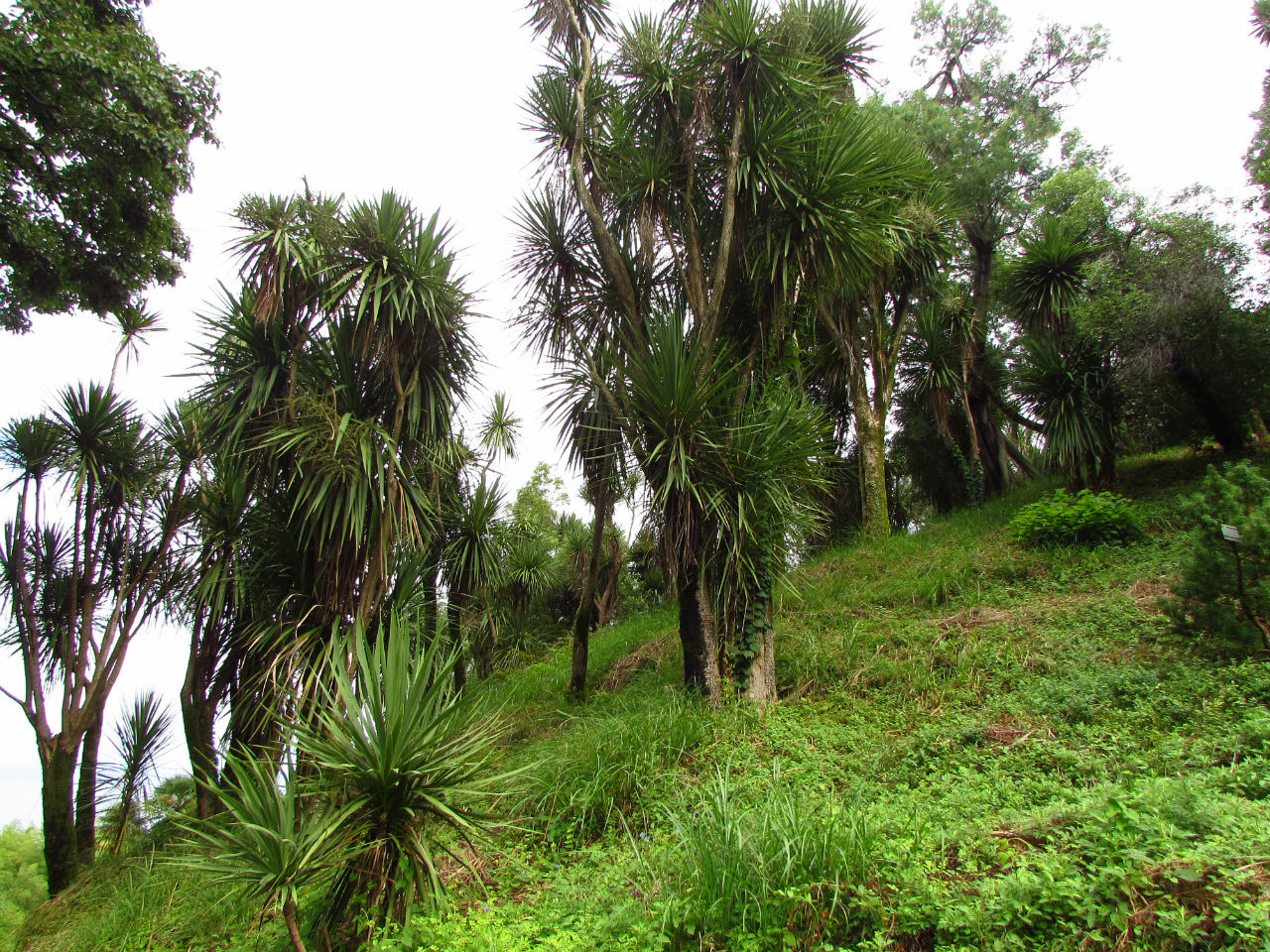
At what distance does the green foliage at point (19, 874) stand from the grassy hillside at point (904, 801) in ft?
21.4

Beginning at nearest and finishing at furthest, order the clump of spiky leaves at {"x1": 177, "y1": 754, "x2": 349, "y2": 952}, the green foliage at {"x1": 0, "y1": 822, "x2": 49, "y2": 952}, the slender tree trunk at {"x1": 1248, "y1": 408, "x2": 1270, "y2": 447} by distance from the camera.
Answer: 1. the clump of spiky leaves at {"x1": 177, "y1": 754, "x2": 349, "y2": 952}
2. the slender tree trunk at {"x1": 1248, "y1": 408, "x2": 1270, "y2": 447}
3. the green foliage at {"x1": 0, "y1": 822, "x2": 49, "y2": 952}

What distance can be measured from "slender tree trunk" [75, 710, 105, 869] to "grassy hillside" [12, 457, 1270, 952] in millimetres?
1039

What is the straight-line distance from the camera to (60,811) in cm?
715

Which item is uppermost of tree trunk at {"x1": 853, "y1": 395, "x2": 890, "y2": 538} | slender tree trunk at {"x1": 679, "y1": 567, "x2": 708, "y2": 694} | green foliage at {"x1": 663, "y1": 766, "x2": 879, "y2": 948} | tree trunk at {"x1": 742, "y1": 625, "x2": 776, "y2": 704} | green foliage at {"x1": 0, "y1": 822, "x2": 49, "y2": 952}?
tree trunk at {"x1": 853, "y1": 395, "x2": 890, "y2": 538}

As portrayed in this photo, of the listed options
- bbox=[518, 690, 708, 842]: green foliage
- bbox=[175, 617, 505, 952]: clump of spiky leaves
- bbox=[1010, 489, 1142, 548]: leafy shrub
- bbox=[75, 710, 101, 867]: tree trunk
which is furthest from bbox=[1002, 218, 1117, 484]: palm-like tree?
bbox=[75, 710, 101, 867]: tree trunk

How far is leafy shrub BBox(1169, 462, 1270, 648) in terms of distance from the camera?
14.8ft

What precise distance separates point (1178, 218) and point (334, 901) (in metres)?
12.9

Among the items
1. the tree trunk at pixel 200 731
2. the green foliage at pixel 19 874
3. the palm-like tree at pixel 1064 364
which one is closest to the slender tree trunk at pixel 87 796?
the tree trunk at pixel 200 731

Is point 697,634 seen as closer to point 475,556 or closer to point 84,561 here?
point 475,556

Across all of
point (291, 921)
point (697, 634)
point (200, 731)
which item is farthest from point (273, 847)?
point (200, 731)

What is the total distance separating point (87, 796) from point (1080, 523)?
39.3 feet

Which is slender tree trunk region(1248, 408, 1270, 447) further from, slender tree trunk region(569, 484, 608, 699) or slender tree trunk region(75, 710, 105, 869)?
slender tree trunk region(75, 710, 105, 869)

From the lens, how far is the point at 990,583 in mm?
7625

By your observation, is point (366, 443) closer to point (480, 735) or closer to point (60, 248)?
point (60, 248)
